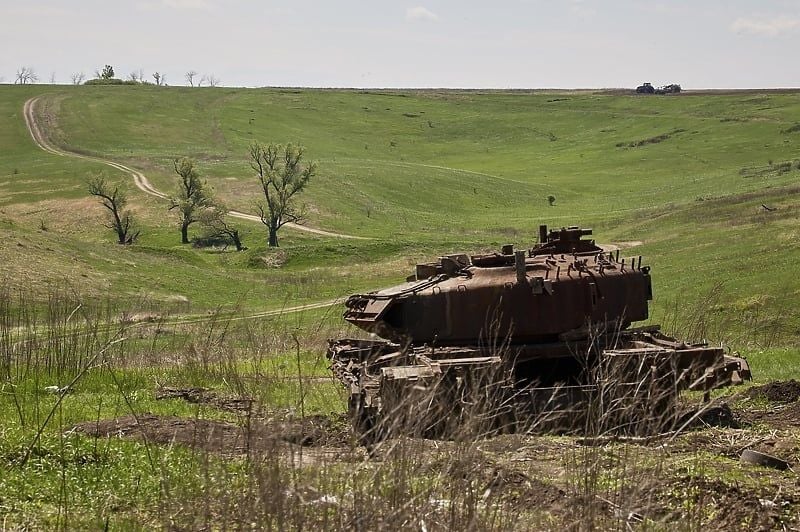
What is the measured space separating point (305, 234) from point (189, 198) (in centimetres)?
739

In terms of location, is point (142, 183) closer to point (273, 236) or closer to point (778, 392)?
point (273, 236)

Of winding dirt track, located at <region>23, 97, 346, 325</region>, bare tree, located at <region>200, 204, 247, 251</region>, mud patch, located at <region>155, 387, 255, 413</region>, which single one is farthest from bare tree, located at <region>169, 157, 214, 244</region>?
mud patch, located at <region>155, 387, 255, 413</region>

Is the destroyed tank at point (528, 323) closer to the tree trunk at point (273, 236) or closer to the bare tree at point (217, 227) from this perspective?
the tree trunk at point (273, 236)

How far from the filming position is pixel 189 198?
61344mm

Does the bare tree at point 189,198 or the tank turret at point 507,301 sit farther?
the bare tree at point 189,198

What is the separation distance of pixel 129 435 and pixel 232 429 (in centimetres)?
119

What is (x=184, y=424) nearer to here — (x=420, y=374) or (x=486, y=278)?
(x=420, y=374)

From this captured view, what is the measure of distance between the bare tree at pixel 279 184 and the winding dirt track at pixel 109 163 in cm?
120

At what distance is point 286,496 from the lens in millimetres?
5527

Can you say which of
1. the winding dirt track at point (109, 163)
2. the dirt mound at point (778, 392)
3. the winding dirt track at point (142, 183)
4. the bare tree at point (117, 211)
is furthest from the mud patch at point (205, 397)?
the bare tree at point (117, 211)

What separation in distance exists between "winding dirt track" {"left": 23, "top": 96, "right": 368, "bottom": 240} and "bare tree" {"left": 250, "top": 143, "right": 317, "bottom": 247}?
1.20m

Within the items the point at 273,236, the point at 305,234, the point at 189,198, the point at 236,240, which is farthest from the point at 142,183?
the point at 273,236

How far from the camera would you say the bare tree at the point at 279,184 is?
2301 inches

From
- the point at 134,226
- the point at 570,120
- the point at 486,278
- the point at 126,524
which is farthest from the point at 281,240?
the point at 570,120
